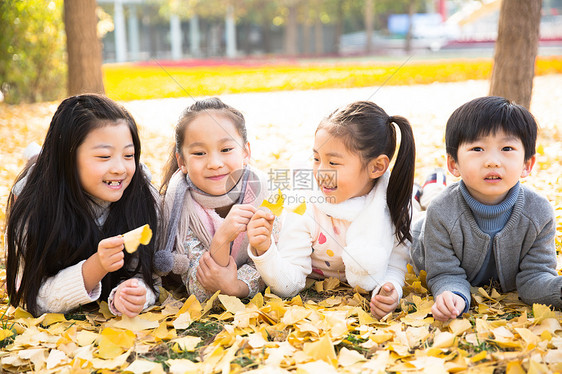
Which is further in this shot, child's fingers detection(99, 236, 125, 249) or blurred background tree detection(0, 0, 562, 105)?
blurred background tree detection(0, 0, 562, 105)

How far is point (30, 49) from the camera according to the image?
32.0 feet

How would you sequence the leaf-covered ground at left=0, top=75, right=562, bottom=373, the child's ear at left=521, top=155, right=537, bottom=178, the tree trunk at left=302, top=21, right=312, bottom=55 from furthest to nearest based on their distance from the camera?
the tree trunk at left=302, top=21, right=312, bottom=55
the child's ear at left=521, top=155, right=537, bottom=178
the leaf-covered ground at left=0, top=75, right=562, bottom=373

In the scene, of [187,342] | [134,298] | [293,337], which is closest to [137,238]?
[134,298]

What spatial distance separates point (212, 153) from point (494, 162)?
118 cm

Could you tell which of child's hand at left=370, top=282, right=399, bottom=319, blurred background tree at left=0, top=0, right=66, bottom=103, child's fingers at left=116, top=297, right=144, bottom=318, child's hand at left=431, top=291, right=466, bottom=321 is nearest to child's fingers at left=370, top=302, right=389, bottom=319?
child's hand at left=370, top=282, right=399, bottom=319

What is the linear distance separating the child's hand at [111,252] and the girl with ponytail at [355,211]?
0.55 m

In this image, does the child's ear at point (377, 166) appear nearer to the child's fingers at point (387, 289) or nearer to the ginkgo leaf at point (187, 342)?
the child's fingers at point (387, 289)

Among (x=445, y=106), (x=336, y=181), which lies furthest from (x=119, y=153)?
A: (x=445, y=106)

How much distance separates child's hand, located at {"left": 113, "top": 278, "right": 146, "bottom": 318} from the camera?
220 centimetres

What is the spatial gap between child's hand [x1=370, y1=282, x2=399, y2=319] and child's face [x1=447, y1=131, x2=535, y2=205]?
56 cm

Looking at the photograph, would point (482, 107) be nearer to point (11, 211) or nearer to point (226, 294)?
point (226, 294)

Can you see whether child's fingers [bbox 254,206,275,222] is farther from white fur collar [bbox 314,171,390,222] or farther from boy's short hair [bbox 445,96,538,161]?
boy's short hair [bbox 445,96,538,161]

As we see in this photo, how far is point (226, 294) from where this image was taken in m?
2.42

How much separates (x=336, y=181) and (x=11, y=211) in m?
1.39
